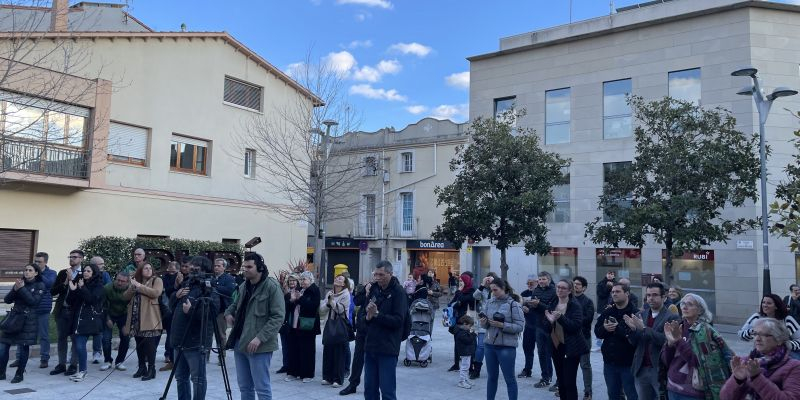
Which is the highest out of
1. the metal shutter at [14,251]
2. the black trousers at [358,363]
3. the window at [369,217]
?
the window at [369,217]

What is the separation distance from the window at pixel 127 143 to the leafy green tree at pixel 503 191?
35.5 ft

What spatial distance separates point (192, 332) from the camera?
692cm

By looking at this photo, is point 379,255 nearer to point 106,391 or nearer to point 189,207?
point 189,207

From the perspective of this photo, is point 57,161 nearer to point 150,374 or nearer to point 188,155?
point 188,155

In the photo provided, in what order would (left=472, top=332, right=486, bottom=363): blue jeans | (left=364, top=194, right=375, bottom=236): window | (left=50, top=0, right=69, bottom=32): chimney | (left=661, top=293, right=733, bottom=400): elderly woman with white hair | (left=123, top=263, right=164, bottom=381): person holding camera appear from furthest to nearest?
1. (left=364, top=194, right=375, bottom=236): window
2. (left=50, top=0, right=69, bottom=32): chimney
3. (left=472, top=332, right=486, bottom=363): blue jeans
4. (left=123, top=263, right=164, bottom=381): person holding camera
5. (left=661, top=293, right=733, bottom=400): elderly woman with white hair

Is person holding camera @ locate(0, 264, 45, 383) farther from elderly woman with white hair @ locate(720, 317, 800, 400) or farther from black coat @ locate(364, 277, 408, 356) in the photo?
elderly woman with white hair @ locate(720, 317, 800, 400)

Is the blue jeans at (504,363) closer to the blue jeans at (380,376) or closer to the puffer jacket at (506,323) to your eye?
the puffer jacket at (506,323)

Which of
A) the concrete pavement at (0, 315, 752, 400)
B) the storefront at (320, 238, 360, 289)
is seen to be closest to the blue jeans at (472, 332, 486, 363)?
the concrete pavement at (0, 315, 752, 400)

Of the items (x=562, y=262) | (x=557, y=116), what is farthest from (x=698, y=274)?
(x=557, y=116)

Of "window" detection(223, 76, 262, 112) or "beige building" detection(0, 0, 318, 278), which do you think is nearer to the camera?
"beige building" detection(0, 0, 318, 278)

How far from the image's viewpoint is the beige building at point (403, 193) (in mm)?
33153

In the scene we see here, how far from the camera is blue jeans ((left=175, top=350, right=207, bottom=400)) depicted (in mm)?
6867

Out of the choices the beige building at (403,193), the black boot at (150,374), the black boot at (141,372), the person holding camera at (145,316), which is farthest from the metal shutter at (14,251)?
the beige building at (403,193)

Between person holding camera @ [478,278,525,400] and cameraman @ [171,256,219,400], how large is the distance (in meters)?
3.35
